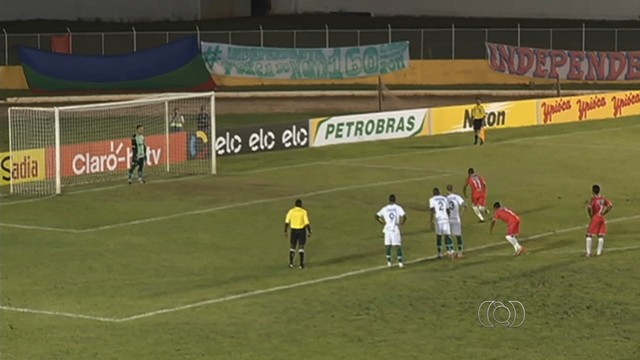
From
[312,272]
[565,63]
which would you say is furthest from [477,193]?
[565,63]

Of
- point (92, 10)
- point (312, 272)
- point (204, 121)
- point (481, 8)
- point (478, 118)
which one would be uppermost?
point (481, 8)

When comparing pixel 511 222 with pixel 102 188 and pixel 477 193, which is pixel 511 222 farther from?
pixel 102 188

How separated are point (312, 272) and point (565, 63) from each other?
44063 millimetres

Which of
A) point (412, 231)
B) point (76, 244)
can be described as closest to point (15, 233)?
point (76, 244)

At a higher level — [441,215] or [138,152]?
[138,152]

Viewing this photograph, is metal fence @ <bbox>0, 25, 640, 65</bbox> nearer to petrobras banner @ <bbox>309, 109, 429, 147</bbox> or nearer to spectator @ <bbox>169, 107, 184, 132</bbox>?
petrobras banner @ <bbox>309, 109, 429, 147</bbox>

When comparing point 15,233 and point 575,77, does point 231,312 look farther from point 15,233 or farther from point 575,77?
point 575,77

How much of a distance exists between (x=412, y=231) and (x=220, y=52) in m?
34.0

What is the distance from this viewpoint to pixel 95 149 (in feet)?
148

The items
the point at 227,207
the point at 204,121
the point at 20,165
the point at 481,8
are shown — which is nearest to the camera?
the point at 227,207

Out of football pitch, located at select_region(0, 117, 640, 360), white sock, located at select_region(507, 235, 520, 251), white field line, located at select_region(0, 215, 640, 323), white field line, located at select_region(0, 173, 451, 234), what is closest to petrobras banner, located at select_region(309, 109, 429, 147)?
football pitch, located at select_region(0, 117, 640, 360)

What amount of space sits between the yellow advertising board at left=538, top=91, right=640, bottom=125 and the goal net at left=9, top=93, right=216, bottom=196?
16074 mm

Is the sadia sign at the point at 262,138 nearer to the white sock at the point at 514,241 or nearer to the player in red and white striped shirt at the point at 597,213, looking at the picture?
the white sock at the point at 514,241

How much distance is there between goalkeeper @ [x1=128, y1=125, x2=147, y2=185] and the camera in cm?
4309
